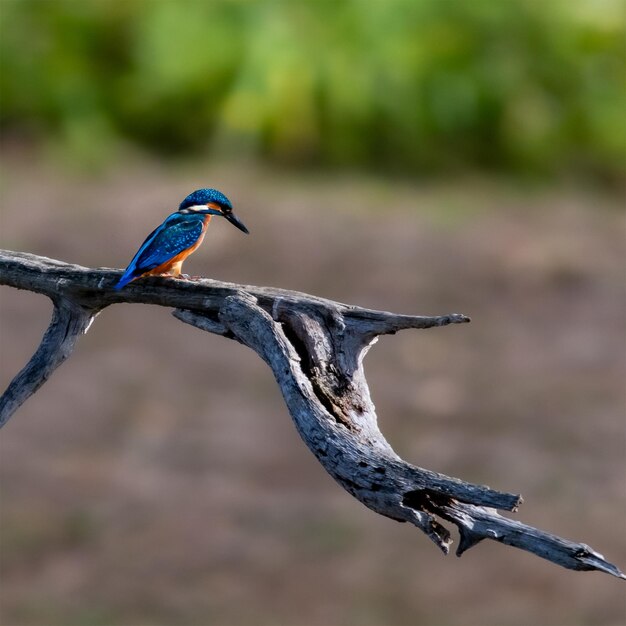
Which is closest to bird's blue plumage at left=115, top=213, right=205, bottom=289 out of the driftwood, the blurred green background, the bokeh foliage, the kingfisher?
the kingfisher

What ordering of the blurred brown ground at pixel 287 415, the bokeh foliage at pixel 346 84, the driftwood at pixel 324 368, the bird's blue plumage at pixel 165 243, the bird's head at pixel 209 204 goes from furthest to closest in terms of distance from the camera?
the bokeh foliage at pixel 346 84
the blurred brown ground at pixel 287 415
the bird's head at pixel 209 204
the bird's blue plumage at pixel 165 243
the driftwood at pixel 324 368

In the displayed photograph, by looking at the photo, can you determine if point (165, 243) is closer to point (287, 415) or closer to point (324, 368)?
point (324, 368)

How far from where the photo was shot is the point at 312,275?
1476 centimetres

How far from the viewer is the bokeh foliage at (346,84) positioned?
17266 millimetres

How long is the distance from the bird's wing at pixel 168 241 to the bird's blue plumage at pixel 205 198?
0.05m

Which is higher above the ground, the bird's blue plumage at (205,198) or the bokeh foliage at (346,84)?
the bokeh foliage at (346,84)

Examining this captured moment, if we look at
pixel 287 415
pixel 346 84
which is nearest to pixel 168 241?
pixel 287 415

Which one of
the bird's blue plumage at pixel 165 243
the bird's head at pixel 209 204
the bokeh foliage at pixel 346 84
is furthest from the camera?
the bokeh foliage at pixel 346 84

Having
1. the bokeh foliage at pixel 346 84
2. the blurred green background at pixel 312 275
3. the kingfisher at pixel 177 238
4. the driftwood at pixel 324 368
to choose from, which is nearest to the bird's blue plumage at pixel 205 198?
the kingfisher at pixel 177 238

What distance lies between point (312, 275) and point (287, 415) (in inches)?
70.6

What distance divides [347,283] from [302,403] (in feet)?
35.4

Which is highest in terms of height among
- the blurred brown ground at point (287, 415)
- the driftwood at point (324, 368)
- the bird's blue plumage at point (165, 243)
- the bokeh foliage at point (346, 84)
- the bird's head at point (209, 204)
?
the bokeh foliage at point (346, 84)

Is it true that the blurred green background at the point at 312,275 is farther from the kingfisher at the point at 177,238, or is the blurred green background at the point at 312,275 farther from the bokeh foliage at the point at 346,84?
the kingfisher at the point at 177,238

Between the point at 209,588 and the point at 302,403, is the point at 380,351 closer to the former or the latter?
the point at 209,588
